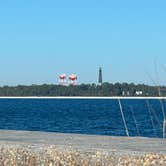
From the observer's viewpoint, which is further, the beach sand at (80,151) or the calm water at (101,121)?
the beach sand at (80,151)

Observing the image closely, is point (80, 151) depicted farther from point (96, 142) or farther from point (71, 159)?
point (96, 142)

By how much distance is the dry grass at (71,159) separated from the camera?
33.0ft

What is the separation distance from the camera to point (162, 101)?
27.6ft

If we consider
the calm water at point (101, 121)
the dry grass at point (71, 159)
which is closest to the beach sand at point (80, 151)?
the dry grass at point (71, 159)

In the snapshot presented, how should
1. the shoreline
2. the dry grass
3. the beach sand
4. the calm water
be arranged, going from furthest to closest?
the shoreline, the beach sand, the dry grass, the calm water

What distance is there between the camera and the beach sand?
405 inches

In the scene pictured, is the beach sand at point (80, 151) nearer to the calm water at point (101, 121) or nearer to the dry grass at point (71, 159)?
the dry grass at point (71, 159)

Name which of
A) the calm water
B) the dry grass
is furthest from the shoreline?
the dry grass

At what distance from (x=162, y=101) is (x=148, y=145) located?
14.9ft

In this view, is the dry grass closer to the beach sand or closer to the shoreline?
the beach sand

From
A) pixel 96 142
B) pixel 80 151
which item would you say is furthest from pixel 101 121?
pixel 80 151

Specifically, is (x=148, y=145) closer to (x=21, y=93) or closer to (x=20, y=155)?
(x=20, y=155)

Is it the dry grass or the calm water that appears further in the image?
the dry grass

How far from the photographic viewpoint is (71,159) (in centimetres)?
1038
